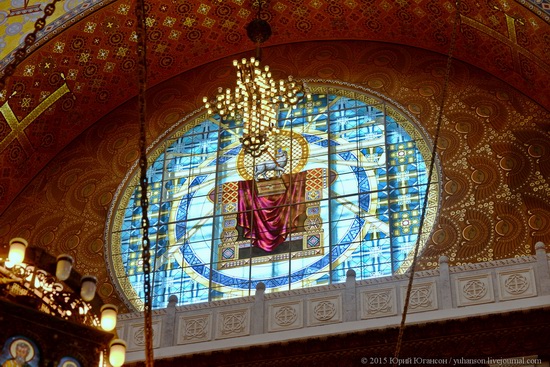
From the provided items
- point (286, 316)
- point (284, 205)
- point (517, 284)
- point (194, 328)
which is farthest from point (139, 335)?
point (517, 284)

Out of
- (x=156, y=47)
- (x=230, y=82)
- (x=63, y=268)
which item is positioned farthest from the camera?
(x=230, y=82)

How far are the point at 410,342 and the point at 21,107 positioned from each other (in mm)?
7063

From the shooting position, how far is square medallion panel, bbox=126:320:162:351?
45.3ft

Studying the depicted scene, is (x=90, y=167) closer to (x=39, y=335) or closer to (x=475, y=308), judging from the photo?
(x=475, y=308)

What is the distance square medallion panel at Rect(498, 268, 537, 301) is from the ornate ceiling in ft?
5.72

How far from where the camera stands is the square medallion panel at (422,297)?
43.0 feet

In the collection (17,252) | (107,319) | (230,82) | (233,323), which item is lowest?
(107,319)

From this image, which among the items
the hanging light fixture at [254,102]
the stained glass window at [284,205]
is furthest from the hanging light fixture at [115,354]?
the hanging light fixture at [254,102]

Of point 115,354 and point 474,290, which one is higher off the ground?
point 474,290

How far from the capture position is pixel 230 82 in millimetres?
17469

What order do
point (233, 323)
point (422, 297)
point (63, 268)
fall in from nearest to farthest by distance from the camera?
point (63, 268) → point (422, 297) → point (233, 323)

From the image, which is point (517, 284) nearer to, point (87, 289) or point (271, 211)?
point (271, 211)

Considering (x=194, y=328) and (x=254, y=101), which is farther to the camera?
(x=254, y=101)

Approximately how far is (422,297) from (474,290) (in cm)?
59
